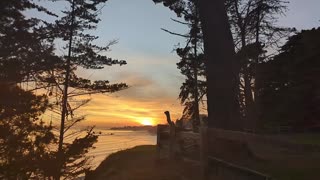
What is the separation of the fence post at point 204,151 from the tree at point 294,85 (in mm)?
20702

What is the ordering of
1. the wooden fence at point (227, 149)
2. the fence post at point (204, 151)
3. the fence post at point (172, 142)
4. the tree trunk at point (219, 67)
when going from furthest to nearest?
the fence post at point (172, 142) → the tree trunk at point (219, 67) → the fence post at point (204, 151) → the wooden fence at point (227, 149)

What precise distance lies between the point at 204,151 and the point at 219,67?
3.58 metres

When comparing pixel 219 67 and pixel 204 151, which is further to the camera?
pixel 219 67

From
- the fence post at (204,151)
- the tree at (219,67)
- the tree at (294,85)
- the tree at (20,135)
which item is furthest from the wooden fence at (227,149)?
the tree at (294,85)

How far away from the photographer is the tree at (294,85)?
3422cm

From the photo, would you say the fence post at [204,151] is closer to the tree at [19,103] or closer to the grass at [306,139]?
the tree at [19,103]

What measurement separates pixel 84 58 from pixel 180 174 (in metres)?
20.9

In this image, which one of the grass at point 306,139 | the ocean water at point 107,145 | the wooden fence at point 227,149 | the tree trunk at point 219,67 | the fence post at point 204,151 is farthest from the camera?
the ocean water at point 107,145

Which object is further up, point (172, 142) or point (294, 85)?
point (294, 85)

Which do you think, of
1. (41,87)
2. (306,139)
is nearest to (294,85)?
(306,139)

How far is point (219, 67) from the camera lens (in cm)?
1370

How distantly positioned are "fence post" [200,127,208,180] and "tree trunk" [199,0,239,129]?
2036 millimetres

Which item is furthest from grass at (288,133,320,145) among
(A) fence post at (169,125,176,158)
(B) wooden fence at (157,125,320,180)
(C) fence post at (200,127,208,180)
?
(C) fence post at (200,127,208,180)

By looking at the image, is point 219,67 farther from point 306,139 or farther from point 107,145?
point 107,145
